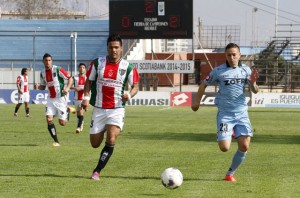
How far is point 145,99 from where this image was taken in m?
50.5

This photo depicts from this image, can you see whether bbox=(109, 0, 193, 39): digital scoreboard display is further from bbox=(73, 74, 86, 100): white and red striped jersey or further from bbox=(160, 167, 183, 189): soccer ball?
bbox=(160, 167, 183, 189): soccer ball

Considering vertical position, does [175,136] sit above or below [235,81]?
below

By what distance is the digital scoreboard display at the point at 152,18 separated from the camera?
4472cm

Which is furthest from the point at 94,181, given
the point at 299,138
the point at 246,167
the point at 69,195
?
the point at 299,138

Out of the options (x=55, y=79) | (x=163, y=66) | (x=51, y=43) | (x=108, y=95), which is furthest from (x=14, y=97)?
(x=108, y=95)

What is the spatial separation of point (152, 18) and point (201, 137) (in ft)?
70.0

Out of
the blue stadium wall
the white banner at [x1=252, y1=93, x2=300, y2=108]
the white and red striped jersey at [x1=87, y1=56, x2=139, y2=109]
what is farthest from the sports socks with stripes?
the blue stadium wall

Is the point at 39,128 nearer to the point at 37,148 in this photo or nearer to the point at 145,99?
the point at 37,148

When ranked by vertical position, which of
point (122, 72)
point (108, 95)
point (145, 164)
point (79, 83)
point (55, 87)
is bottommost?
point (145, 164)

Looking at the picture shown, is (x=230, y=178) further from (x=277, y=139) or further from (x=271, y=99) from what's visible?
(x=271, y=99)

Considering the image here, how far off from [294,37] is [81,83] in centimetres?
4170

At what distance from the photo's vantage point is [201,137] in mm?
24391

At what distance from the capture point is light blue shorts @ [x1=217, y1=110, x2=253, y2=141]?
13.4 meters

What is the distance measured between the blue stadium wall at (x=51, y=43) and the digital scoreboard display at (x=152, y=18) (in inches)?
813
